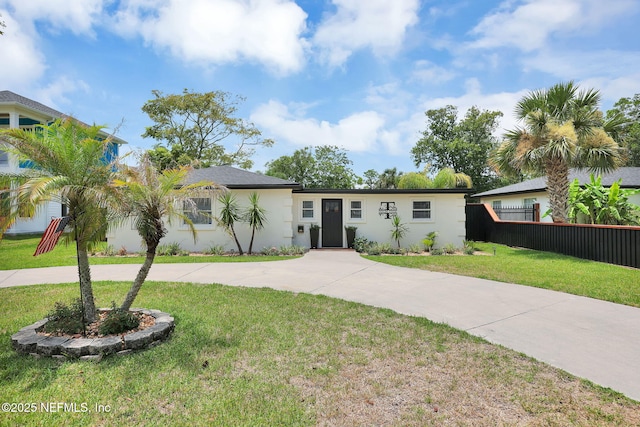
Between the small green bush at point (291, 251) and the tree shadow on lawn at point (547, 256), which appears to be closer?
the tree shadow on lawn at point (547, 256)

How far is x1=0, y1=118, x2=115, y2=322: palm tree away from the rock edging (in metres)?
0.65

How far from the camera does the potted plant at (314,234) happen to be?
14211 millimetres

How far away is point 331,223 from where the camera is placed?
47.7ft

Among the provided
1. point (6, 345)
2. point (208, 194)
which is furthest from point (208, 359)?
point (208, 194)

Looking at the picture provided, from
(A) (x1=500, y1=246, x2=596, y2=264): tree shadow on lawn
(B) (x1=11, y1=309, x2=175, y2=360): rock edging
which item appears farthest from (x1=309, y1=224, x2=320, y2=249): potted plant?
(B) (x1=11, y1=309, x2=175, y2=360): rock edging

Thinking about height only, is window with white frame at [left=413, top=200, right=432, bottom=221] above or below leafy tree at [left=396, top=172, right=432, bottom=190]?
below

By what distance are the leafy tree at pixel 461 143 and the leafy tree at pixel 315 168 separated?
8.12 m

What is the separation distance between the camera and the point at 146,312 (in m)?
4.81

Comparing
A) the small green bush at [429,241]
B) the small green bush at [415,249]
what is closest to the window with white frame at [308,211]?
the small green bush at [415,249]

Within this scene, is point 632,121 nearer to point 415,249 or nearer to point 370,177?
point 370,177

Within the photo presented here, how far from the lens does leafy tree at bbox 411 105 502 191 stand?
32.3 metres

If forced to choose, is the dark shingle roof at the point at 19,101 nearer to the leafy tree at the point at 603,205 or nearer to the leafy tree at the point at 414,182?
the leafy tree at the point at 414,182

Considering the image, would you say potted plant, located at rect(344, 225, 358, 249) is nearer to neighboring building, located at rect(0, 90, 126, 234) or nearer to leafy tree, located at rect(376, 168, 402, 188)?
neighboring building, located at rect(0, 90, 126, 234)

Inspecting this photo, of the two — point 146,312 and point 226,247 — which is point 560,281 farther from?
point 226,247
